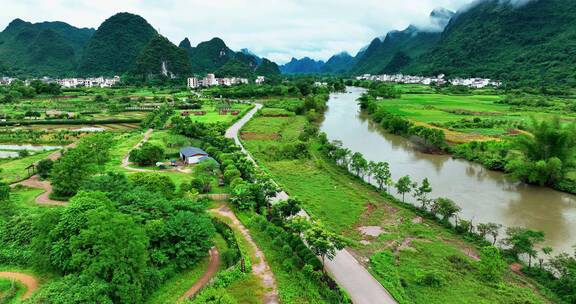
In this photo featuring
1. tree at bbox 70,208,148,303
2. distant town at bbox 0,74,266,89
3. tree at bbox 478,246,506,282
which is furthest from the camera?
distant town at bbox 0,74,266,89

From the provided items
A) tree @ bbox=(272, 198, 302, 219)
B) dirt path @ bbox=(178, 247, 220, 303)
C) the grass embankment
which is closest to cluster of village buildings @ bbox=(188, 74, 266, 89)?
the grass embankment

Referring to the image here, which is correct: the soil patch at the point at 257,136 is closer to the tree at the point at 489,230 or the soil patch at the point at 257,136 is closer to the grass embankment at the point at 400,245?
the grass embankment at the point at 400,245

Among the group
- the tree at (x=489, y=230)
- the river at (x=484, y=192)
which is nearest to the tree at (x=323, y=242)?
the tree at (x=489, y=230)

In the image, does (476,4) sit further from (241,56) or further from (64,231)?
(64,231)

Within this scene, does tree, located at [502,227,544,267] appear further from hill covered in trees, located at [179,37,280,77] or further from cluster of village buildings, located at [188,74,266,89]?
hill covered in trees, located at [179,37,280,77]

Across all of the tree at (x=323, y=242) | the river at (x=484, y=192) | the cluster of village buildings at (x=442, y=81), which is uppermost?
the cluster of village buildings at (x=442, y=81)
